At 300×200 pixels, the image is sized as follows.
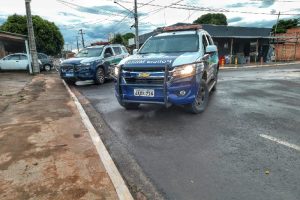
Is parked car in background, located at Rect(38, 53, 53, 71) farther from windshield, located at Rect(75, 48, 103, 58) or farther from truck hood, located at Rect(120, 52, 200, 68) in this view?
truck hood, located at Rect(120, 52, 200, 68)

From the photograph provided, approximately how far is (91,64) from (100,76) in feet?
3.02

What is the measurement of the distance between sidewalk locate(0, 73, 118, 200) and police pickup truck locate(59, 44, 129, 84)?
6242 mm

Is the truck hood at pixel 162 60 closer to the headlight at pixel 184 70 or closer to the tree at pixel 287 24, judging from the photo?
the headlight at pixel 184 70

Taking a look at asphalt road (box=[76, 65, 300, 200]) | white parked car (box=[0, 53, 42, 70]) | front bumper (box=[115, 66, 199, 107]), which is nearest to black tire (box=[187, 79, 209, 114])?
asphalt road (box=[76, 65, 300, 200])

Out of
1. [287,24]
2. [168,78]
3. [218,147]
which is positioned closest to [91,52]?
[168,78]

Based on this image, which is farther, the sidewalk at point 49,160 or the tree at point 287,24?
the tree at point 287,24

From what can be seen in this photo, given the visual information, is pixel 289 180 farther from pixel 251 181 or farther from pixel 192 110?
pixel 192 110

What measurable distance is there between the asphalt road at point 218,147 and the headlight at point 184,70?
1.08 m

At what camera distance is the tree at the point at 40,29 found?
4219cm

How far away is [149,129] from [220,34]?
105 feet

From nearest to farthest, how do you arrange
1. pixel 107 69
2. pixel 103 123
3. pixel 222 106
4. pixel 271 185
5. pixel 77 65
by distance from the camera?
1. pixel 271 185
2. pixel 103 123
3. pixel 222 106
4. pixel 77 65
5. pixel 107 69

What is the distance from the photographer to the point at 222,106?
8047 millimetres

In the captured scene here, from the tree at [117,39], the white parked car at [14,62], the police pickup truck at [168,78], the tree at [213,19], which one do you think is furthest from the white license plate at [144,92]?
the tree at [213,19]

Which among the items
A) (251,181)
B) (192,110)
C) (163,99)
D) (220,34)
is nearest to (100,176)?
(251,181)
